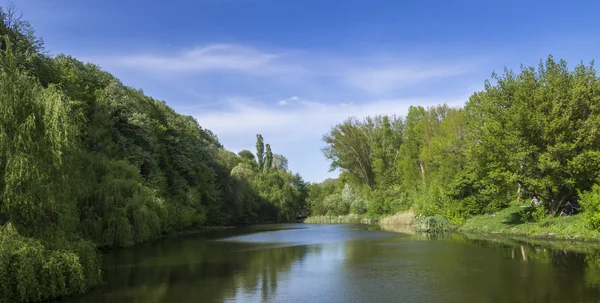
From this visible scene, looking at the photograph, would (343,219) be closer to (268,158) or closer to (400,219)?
(400,219)

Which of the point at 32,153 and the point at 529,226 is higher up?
the point at 32,153

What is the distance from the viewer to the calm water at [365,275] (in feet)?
47.2

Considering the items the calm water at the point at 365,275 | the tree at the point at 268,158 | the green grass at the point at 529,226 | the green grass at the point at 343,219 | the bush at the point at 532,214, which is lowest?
the green grass at the point at 343,219

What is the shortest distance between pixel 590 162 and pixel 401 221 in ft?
98.0

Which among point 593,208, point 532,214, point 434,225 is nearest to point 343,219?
point 434,225

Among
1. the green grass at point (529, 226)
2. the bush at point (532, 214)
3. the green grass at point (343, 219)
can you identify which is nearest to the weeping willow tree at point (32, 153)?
the green grass at point (529, 226)

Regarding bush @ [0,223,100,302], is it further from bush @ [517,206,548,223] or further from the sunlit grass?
the sunlit grass

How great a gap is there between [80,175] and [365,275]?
1505cm

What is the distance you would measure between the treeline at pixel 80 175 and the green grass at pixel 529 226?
84.8ft

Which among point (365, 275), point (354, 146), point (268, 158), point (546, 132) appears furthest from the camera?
point (268, 158)

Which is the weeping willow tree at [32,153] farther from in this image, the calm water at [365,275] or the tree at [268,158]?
the tree at [268,158]

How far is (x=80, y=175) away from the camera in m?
22.5

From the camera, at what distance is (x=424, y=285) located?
617 inches

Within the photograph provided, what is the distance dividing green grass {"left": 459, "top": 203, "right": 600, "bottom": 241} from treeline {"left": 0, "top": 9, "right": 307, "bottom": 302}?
2583cm
